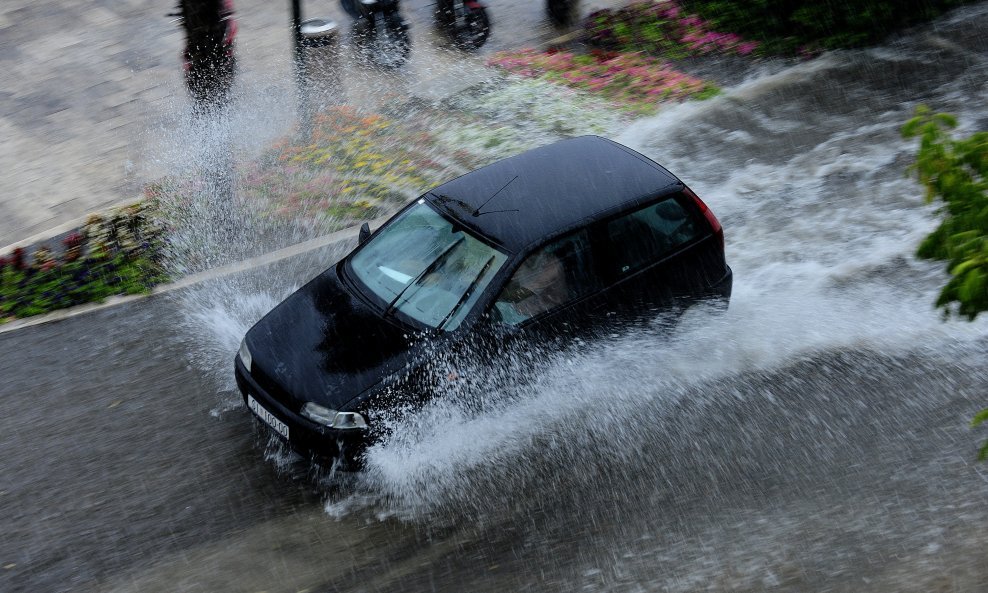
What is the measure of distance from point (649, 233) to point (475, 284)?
1.47m

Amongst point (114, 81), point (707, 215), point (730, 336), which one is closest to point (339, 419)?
point (707, 215)

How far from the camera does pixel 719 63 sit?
12812mm

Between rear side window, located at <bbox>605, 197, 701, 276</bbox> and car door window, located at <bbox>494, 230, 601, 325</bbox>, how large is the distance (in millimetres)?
259

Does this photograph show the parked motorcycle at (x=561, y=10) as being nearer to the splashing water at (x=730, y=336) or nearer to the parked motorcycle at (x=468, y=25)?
the parked motorcycle at (x=468, y=25)

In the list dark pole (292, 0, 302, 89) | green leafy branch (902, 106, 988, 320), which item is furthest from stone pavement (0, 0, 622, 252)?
green leafy branch (902, 106, 988, 320)

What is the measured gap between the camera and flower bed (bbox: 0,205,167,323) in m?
8.63

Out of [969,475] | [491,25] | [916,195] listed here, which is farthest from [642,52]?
[969,475]

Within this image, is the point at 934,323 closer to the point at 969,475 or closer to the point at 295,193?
the point at 969,475

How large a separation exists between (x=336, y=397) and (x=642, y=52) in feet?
29.2

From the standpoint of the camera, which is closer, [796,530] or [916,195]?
[796,530]

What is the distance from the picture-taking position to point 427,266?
21.5 ft

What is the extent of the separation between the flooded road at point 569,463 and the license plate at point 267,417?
1.30 feet

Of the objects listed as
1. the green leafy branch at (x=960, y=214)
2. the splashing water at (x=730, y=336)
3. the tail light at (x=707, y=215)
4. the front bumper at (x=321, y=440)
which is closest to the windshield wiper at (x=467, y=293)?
the splashing water at (x=730, y=336)

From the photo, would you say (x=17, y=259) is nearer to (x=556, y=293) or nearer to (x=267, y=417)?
(x=267, y=417)
